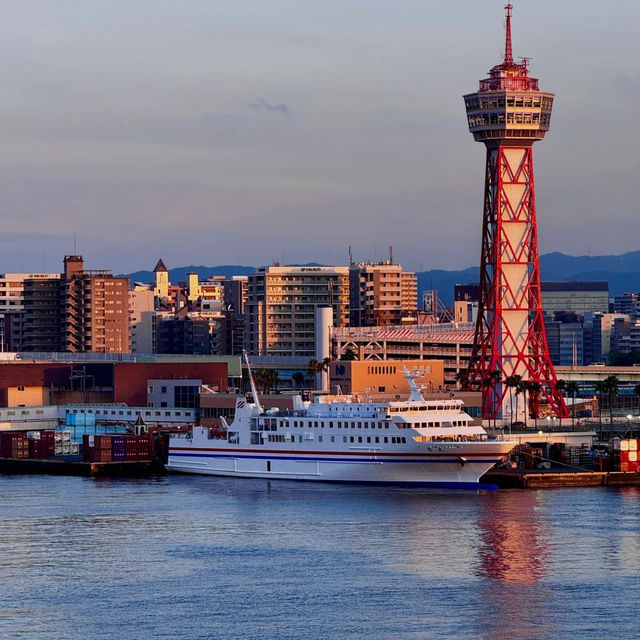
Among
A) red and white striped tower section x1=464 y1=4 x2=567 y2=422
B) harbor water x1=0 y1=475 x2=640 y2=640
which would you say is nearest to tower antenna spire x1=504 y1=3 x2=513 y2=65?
red and white striped tower section x1=464 y1=4 x2=567 y2=422

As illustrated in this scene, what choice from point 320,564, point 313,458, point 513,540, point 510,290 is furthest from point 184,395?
point 320,564

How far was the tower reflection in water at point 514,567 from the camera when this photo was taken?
57219 mm

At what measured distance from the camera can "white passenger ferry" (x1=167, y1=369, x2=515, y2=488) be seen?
90625 millimetres

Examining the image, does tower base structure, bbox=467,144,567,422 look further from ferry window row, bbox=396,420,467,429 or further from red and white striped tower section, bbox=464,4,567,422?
ferry window row, bbox=396,420,467,429

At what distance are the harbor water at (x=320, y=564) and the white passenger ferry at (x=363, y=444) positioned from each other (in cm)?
178

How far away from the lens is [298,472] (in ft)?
312

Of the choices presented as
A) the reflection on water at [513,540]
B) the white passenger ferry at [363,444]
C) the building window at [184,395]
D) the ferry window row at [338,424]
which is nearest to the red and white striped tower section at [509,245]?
the building window at [184,395]

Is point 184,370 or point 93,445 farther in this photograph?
point 184,370

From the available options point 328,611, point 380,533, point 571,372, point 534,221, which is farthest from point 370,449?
point 571,372

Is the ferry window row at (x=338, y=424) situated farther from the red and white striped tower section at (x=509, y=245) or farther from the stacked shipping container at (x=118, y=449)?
the red and white striped tower section at (x=509, y=245)

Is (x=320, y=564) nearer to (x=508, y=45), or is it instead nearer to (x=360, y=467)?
(x=360, y=467)

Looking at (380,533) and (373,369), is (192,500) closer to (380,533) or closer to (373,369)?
(380,533)

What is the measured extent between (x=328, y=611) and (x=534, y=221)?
75.0m

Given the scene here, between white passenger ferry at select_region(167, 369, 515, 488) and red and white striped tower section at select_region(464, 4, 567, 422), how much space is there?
1281 inches
